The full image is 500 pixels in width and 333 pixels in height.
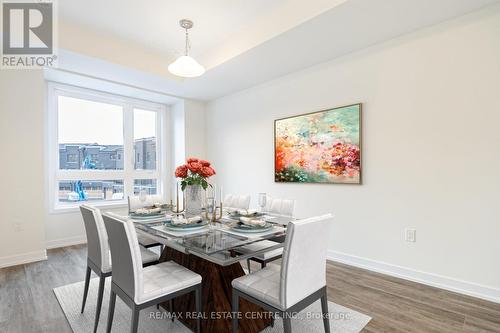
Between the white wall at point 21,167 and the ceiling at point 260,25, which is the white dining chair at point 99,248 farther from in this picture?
the ceiling at point 260,25

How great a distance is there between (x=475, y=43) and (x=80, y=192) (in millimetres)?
5574

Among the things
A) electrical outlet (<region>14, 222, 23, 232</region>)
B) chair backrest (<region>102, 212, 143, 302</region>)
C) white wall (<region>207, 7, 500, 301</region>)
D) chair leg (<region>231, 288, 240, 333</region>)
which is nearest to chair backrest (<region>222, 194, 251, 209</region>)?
white wall (<region>207, 7, 500, 301</region>)

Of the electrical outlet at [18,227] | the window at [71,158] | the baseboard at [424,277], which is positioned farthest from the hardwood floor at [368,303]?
the window at [71,158]

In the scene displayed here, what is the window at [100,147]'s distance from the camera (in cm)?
431

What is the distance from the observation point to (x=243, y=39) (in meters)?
3.27

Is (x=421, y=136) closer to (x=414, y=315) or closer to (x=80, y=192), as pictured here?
(x=414, y=315)

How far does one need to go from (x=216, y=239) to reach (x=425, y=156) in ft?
7.52

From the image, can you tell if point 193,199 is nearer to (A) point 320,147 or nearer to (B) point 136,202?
(B) point 136,202

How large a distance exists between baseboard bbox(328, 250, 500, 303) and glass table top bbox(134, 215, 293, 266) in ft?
5.18

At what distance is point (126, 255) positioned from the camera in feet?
5.30

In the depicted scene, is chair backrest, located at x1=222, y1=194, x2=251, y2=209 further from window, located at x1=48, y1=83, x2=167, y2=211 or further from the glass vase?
window, located at x1=48, y1=83, x2=167, y2=211

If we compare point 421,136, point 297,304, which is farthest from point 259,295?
point 421,136

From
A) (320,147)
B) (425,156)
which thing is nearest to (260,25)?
(320,147)

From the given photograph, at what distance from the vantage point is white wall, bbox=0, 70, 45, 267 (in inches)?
134
